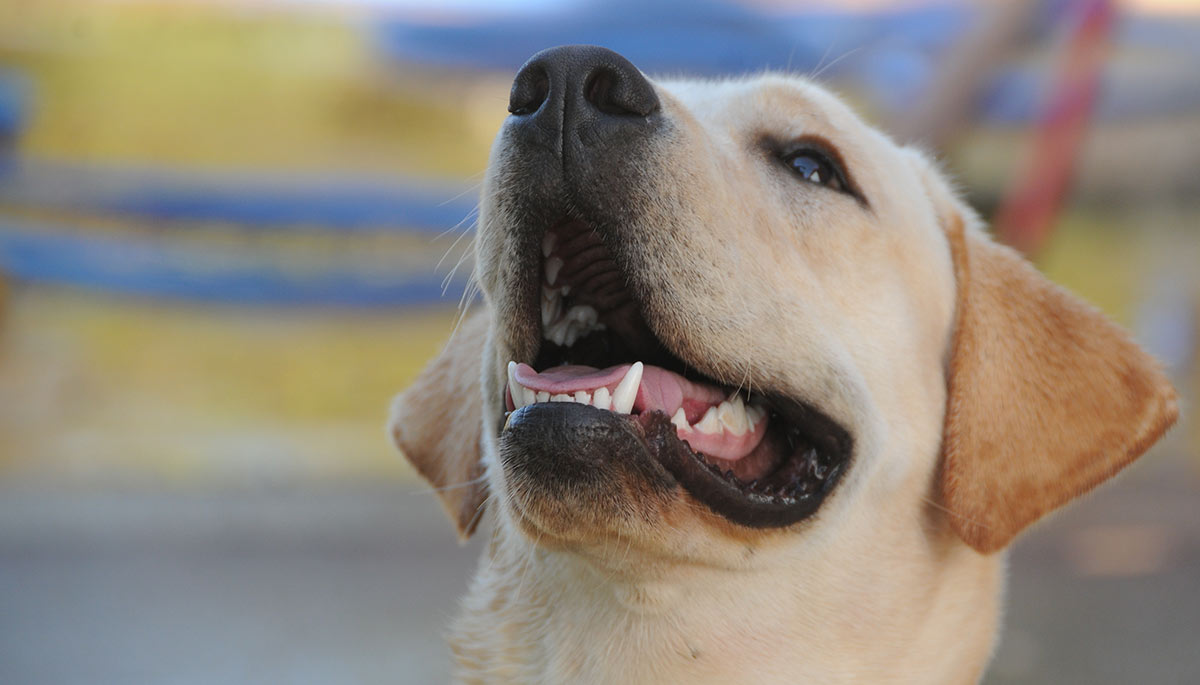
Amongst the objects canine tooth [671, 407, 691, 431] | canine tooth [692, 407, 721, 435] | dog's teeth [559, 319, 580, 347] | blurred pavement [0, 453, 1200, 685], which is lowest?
blurred pavement [0, 453, 1200, 685]

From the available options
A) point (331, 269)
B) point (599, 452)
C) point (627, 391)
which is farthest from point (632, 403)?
point (331, 269)

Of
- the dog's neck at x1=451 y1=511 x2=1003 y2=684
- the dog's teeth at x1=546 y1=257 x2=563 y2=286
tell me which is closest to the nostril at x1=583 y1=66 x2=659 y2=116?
the dog's teeth at x1=546 y1=257 x2=563 y2=286

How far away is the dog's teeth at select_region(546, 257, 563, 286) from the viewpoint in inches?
81.7

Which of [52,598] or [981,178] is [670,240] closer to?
[52,598]

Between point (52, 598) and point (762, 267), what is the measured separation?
5475 millimetres

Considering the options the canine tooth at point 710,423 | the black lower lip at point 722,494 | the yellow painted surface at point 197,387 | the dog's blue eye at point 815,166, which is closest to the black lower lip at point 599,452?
the black lower lip at point 722,494

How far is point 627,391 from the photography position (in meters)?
1.86

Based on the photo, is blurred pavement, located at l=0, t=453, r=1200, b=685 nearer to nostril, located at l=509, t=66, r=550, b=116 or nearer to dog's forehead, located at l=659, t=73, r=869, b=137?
dog's forehead, located at l=659, t=73, r=869, b=137

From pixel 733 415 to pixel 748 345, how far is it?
0.16m

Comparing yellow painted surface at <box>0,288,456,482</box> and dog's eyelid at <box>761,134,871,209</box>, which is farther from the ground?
dog's eyelid at <box>761,134,871,209</box>

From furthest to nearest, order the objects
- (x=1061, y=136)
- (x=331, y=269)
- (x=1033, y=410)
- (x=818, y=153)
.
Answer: (x=331, y=269) → (x=1061, y=136) → (x=818, y=153) → (x=1033, y=410)

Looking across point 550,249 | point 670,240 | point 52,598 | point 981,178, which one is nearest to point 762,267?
point 670,240

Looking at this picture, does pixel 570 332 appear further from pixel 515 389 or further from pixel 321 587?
pixel 321 587

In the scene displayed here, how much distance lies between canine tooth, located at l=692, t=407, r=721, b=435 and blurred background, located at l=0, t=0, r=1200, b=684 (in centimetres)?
252
